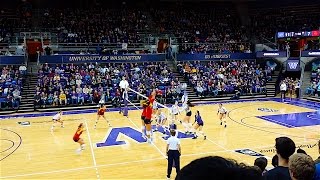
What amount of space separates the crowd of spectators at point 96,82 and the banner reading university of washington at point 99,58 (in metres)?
0.48

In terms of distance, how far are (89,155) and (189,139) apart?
16.3ft

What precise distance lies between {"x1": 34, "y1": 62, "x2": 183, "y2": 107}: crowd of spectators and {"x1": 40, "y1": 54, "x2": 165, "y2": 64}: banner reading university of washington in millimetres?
482

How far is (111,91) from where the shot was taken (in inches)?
1129

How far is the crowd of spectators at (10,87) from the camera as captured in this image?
26000mm

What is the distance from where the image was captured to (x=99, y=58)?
106 feet

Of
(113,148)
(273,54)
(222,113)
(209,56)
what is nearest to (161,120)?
(222,113)

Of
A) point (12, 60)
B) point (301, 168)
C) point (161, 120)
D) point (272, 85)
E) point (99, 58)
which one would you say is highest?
point (99, 58)

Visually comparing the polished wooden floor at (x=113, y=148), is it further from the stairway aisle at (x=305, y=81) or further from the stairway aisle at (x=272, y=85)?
the stairway aisle at (x=305, y=81)

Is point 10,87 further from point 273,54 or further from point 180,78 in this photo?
point 273,54

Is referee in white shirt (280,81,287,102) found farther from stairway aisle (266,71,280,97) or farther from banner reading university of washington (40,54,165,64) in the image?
banner reading university of washington (40,54,165,64)

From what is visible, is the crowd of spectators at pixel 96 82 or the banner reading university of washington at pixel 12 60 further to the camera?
the banner reading university of washington at pixel 12 60

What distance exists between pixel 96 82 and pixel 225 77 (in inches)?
467

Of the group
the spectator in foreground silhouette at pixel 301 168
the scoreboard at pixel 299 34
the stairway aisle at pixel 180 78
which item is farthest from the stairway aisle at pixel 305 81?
the spectator in foreground silhouette at pixel 301 168

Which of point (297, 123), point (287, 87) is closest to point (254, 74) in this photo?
point (287, 87)
